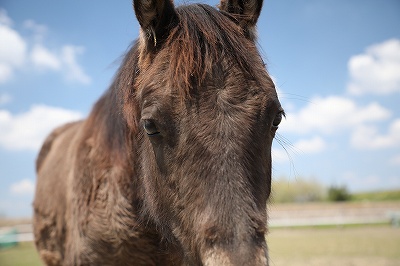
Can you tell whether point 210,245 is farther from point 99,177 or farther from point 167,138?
point 99,177

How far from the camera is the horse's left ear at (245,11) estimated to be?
113 inches

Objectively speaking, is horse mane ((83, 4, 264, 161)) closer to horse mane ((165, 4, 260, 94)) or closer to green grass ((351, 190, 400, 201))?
horse mane ((165, 4, 260, 94))

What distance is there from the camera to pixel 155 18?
2.74 m

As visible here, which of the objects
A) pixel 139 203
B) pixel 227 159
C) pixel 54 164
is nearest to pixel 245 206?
pixel 227 159

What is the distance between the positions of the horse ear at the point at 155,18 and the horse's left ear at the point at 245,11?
0.53 metres

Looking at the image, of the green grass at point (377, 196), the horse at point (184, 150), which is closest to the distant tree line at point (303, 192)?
the green grass at point (377, 196)

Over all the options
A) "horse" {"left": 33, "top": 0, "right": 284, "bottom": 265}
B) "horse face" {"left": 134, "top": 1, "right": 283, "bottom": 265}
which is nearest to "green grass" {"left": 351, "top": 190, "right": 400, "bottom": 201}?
"horse" {"left": 33, "top": 0, "right": 284, "bottom": 265}

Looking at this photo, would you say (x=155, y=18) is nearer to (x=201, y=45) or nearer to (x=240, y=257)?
(x=201, y=45)

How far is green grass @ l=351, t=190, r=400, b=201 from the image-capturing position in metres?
53.3

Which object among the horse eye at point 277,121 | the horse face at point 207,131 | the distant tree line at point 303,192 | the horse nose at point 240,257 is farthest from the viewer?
the distant tree line at point 303,192

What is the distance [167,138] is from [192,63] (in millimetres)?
548

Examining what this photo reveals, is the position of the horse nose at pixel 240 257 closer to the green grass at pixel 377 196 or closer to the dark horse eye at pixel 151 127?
the dark horse eye at pixel 151 127

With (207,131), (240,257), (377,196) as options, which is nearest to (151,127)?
(207,131)

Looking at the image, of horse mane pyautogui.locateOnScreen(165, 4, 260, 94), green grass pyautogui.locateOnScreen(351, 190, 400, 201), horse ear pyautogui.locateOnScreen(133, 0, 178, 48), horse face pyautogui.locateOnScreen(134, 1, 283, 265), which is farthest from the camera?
green grass pyautogui.locateOnScreen(351, 190, 400, 201)
